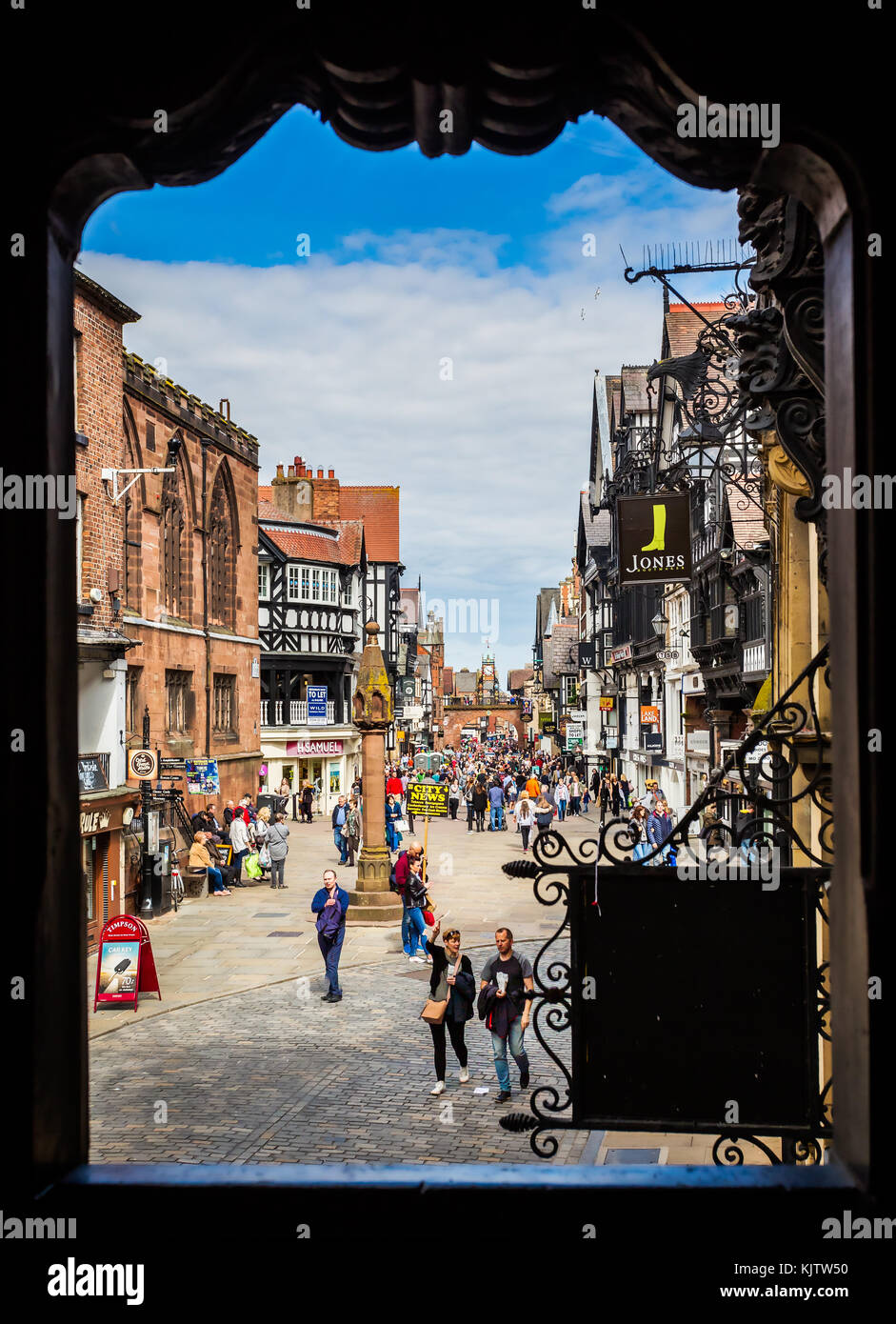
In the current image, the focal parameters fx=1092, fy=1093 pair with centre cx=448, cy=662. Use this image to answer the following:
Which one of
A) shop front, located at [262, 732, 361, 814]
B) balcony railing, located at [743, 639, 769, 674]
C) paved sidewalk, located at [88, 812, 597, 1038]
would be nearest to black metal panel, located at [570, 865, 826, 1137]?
paved sidewalk, located at [88, 812, 597, 1038]

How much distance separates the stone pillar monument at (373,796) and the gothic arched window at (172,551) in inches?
431

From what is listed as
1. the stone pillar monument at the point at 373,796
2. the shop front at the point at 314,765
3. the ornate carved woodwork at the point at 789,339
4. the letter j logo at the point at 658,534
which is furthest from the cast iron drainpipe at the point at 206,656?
the ornate carved woodwork at the point at 789,339

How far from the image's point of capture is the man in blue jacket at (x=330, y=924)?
563 inches

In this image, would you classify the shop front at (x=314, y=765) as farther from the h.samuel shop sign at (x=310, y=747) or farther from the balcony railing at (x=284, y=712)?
the balcony railing at (x=284, y=712)

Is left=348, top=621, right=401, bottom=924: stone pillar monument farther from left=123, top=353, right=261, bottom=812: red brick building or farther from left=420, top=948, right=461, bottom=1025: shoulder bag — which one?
left=420, top=948, right=461, bottom=1025: shoulder bag

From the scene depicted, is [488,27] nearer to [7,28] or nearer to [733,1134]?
[7,28]

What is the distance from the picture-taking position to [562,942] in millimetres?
19047

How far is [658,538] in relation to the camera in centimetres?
1630

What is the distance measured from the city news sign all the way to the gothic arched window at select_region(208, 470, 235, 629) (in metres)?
21.5

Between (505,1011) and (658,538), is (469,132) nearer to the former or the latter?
(505,1011)

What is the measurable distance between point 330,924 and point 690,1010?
11.3 meters

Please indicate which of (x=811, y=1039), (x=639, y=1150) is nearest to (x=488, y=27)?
(x=811, y=1039)

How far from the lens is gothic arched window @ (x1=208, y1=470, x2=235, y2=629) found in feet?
118
